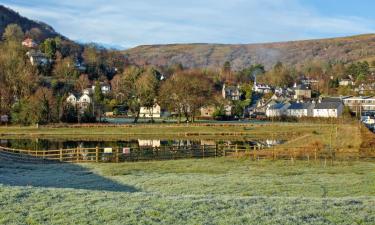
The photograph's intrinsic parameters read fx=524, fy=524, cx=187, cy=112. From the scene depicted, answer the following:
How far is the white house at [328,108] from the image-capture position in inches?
4897

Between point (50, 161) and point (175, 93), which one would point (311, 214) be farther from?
point (175, 93)

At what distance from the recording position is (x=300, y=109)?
132 meters

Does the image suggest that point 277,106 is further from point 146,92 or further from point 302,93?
point 146,92

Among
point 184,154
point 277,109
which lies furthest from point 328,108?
point 184,154

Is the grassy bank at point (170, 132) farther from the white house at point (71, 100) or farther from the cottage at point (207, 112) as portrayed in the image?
the cottage at point (207, 112)

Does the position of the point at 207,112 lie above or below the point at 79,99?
below

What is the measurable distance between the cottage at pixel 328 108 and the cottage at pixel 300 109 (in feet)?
5.47

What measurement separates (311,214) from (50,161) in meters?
28.1

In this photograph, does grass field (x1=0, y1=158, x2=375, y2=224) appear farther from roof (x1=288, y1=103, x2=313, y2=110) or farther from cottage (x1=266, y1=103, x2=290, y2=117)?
roof (x1=288, y1=103, x2=313, y2=110)

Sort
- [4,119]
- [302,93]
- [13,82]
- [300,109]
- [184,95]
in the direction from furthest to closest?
1. [302,93]
2. [300,109]
3. [13,82]
4. [184,95]
5. [4,119]

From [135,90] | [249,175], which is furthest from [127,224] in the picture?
[135,90]

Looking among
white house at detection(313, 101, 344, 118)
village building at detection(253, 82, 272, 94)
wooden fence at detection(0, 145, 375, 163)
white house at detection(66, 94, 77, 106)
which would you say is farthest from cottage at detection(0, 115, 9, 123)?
village building at detection(253, 82, 272, 94)

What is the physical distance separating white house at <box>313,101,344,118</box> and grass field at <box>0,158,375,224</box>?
322 feet

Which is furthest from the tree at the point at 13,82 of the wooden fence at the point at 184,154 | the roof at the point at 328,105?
the roof at the point at 328,105
